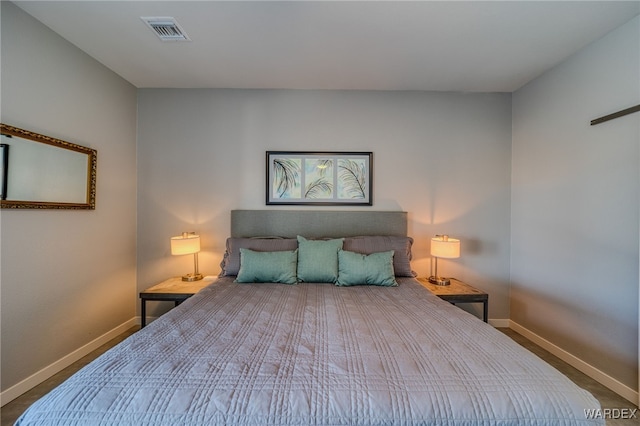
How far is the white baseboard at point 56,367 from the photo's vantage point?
1.67 m

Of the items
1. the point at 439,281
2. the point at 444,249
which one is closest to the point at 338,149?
the point at 444,249

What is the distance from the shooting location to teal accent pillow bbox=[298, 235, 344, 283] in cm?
222

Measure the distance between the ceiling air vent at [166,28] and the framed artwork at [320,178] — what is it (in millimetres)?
1233

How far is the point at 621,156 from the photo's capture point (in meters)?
1.80

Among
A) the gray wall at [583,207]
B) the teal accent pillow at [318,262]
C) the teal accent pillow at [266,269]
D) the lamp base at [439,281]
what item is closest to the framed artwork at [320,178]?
the teal accent pillow at [318,262]

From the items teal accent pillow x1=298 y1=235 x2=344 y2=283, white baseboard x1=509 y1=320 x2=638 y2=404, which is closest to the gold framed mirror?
teal accent pillow x1=298 y1=235 x2=344 y2=283

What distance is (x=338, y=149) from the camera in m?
2.82

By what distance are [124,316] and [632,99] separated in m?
4.75

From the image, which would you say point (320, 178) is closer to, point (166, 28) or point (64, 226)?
point (166, 28)

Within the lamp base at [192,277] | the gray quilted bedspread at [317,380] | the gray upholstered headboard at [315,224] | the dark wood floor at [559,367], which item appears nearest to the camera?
the gray quilted bedspread at [317,380]

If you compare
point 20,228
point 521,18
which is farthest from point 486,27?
point 20,228

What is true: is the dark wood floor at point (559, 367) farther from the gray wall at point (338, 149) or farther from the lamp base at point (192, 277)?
the lamp base at point (192, 277)

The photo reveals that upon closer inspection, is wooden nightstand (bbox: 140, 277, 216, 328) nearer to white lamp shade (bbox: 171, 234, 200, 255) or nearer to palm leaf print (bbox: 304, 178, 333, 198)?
white lamp shade (bbox: 171, 234, 200, 255)

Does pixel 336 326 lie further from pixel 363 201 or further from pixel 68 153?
pixel 68 153
